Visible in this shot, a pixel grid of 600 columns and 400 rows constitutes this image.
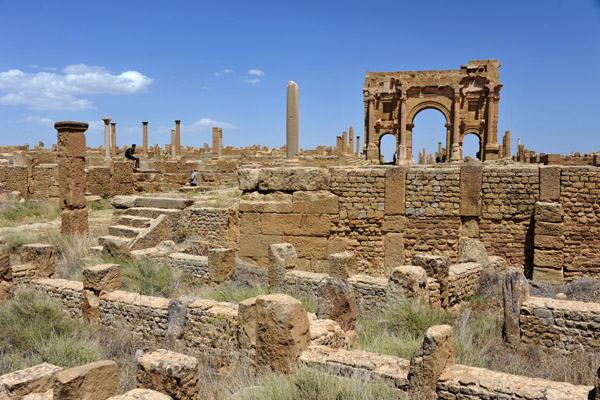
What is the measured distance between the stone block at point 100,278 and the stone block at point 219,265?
2.00 metres

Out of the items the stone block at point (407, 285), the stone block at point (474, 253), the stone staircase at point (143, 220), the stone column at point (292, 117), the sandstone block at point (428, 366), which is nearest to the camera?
the sandstone block at point (428, 366)

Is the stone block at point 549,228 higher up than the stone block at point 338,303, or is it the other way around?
the stone block at point 549,228

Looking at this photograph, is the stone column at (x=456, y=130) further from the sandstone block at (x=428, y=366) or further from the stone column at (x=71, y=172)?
the sandstone block at (x=428, y=366)

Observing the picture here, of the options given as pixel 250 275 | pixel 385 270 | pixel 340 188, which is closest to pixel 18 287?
pixel 250 275

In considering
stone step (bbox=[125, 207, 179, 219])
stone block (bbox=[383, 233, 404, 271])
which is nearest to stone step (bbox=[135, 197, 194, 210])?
stone step (bbox=[125, 207, 179, 219])

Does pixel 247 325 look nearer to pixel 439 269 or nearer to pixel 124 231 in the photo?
pixel 439 269

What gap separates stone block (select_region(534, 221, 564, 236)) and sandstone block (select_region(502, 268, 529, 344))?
3.47 meters

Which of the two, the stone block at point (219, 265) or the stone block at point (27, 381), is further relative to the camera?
the stone block at point (219, 265)

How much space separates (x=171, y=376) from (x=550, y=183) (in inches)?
307

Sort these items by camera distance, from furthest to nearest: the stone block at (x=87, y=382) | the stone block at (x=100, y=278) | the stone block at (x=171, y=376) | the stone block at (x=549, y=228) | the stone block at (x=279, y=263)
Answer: the stone block at (x=549, y=228) → the stone block at (x=279, y=263) → the stone block at (x=100, y=278) → the stone block at (x=171, y=376) → the stone block at (x=87, y=382)

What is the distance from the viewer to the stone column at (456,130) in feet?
93.2

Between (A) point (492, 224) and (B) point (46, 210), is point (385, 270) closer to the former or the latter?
(A) point (492, 224)

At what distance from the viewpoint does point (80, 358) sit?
5.35 m

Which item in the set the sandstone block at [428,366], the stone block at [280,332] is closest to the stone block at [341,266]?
the stone block at [280,332]
